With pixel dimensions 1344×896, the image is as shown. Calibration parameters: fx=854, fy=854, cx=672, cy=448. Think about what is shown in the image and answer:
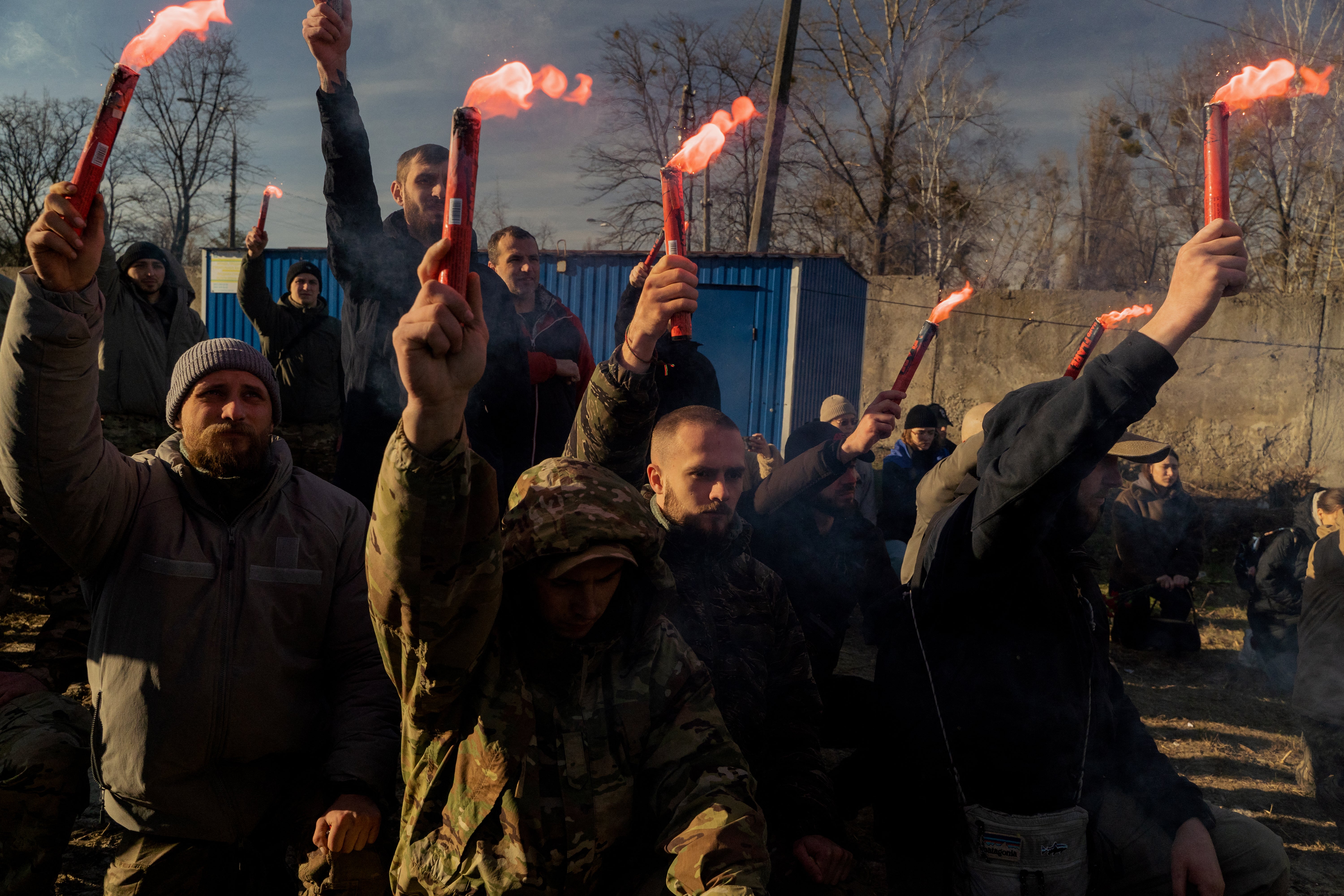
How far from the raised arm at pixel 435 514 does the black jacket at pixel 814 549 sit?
2.08 metres

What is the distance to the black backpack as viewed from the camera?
571cm

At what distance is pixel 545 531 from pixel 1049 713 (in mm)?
1423

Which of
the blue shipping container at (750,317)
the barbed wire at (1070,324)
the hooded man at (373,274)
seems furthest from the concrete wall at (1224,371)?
the hooded man at (373,274)

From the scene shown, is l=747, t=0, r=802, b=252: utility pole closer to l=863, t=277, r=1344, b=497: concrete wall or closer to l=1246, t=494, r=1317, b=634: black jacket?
l=863, t=277, r=1344, b=497: concrete wall

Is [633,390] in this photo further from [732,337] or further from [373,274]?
[732,337]

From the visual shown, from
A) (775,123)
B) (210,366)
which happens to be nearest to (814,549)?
(210,366)

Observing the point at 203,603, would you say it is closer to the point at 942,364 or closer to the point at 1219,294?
the point at 1219,294

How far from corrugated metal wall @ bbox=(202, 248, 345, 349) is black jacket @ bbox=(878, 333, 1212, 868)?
484 inches

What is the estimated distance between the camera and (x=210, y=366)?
7.50ft

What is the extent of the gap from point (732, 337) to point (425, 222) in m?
9.33

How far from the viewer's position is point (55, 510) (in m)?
1.96

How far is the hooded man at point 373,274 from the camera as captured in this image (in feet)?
7.92

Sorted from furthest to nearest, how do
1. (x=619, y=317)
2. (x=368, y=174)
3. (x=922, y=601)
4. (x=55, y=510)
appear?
1. (x=619, y=317)
2. (x=368, y=174)
3. (x=922, y=601)
4. (x=55, y=510)

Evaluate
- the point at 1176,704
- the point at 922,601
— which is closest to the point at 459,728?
the point at 922,601
